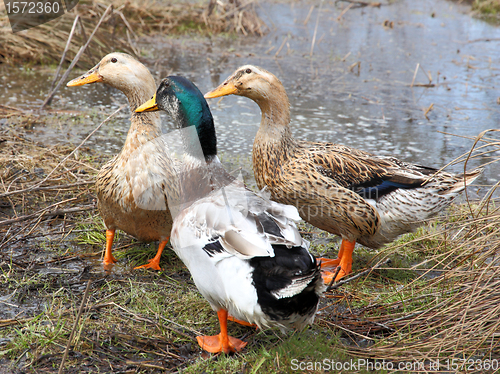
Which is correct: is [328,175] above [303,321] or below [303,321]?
above

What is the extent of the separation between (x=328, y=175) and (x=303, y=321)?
52.9 inches

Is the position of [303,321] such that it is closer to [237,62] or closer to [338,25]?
[237,62]

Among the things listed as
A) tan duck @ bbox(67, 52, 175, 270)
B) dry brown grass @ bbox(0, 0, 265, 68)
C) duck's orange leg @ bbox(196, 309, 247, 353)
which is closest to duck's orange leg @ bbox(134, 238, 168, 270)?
tan duck @ bbox(67, 52, 175, 270)

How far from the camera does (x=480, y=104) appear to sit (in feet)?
22.2

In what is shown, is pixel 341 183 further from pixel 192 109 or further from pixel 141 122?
pixel 141 122

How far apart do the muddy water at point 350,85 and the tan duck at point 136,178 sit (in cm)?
181

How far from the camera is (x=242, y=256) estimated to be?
88.7 inches

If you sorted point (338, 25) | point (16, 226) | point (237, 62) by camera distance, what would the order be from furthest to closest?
1. point (338, 25)
2. point (237, 62)
3. point (16, 226)

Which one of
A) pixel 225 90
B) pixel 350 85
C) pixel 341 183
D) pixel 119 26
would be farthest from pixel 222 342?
pixel 119 26

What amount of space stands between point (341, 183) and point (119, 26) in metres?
7.24

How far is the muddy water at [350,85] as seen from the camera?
18.3ft

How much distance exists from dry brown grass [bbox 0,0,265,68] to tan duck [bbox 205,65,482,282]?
346 centimetres

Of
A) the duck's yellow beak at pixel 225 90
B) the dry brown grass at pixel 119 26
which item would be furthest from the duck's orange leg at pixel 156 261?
the dry brown grass at pixel 119 26

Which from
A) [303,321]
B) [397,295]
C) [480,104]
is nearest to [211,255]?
[303,321]
